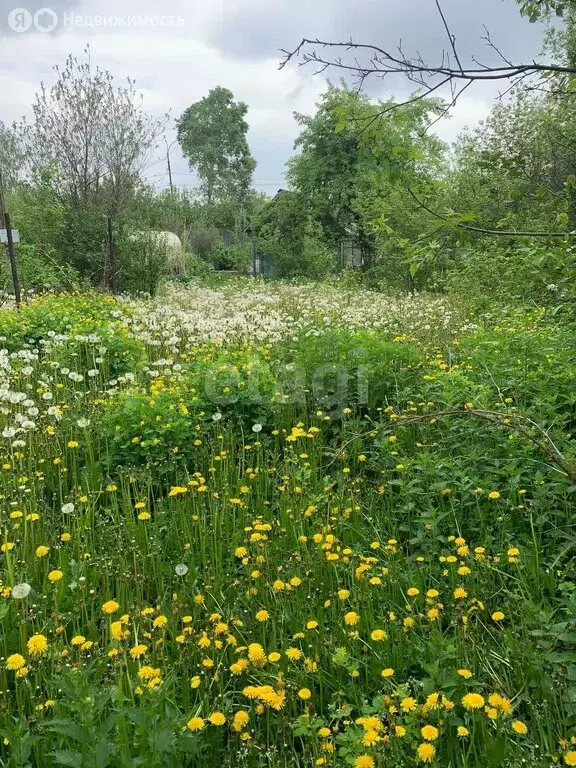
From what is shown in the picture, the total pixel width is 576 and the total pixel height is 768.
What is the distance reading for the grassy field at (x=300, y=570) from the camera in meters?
1.59

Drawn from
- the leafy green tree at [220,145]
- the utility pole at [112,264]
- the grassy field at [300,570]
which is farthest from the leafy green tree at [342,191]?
the leafy green tree at [220,145]

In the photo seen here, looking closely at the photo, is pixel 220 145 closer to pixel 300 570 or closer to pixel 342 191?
pixel 342 191

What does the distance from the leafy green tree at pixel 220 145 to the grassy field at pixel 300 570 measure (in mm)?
46261

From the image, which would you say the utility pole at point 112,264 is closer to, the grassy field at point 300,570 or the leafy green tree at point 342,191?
the leafy green tree at point 342,191

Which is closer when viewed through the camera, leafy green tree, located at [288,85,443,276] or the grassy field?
the grassy field

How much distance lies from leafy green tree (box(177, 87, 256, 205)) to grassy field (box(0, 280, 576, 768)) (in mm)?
46261

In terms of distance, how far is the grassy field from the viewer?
1594 mm

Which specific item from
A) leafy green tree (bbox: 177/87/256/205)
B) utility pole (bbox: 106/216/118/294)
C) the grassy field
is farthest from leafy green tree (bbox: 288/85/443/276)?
leafy green tree (bbox: 177/87/256/205)

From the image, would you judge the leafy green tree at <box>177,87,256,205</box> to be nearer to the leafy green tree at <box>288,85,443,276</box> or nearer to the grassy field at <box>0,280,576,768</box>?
the leafy green tree at <box>288,85,443,276</box>

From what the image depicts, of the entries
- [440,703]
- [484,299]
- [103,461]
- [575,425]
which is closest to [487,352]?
[575,425]

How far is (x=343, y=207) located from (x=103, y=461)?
19.6 m

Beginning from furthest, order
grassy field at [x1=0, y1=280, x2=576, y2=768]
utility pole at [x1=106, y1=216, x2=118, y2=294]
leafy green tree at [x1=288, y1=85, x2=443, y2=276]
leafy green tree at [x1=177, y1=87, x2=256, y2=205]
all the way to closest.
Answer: leafy green tree at [x1=177, y1=87, x2=256, y2=205], leafy green tree at [x1=288, y1=85, x2=443, y2=276], utility pole at [x1=106, y1=216, x2=118, y2=294], grassy field at [x1=0, y1=280, x2=576, y2=768]

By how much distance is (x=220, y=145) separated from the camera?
159 ft

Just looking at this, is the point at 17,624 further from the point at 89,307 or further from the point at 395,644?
the point at 89,307
